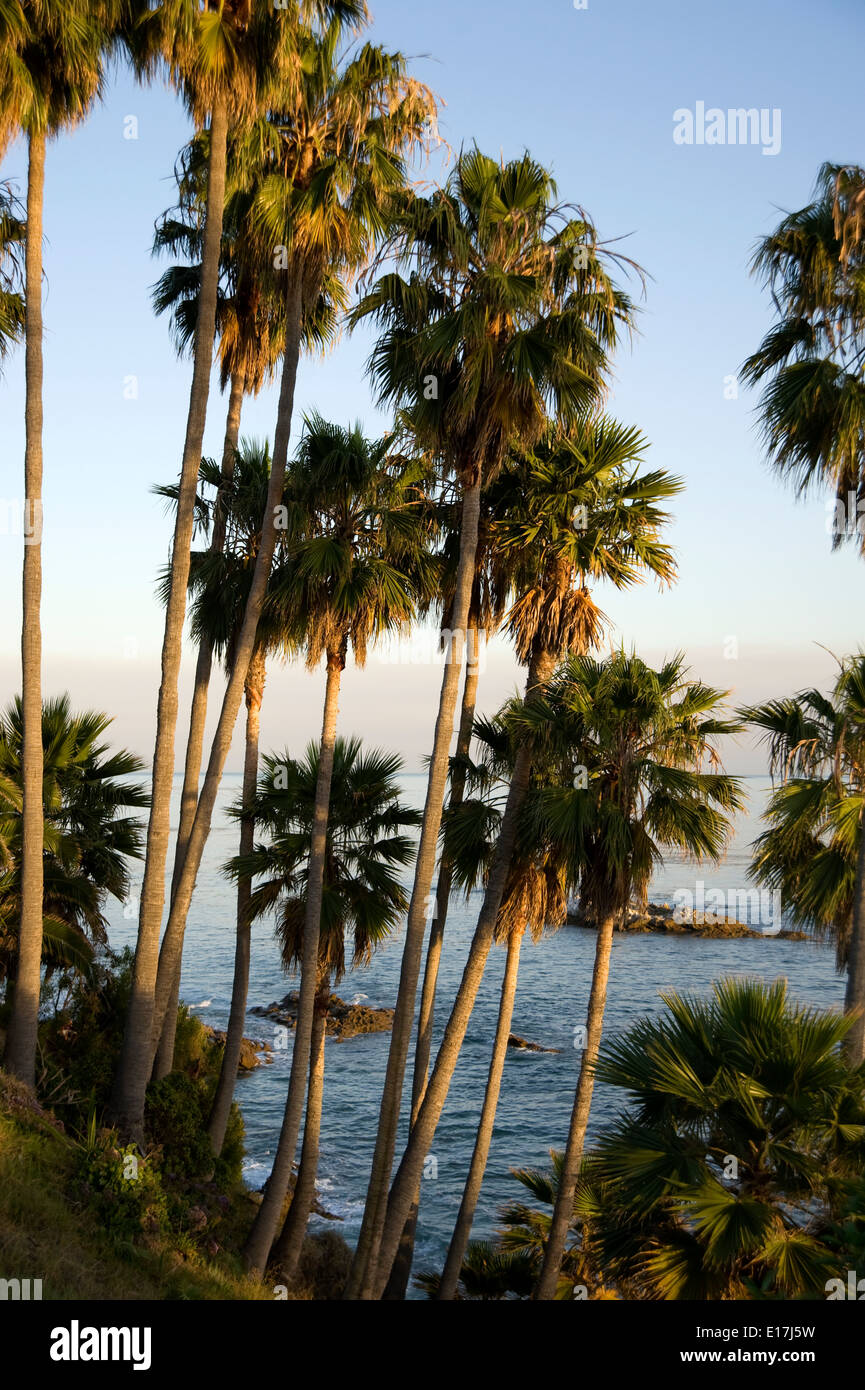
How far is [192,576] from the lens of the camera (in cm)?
1670

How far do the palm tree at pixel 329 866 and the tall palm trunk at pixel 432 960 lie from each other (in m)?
1.06

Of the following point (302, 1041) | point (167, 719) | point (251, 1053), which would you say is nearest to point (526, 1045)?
point (251, 1053)

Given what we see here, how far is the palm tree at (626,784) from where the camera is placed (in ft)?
42.4

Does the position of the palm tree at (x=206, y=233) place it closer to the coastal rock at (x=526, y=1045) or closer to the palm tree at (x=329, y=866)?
the palm tree at (x=329, y=866)

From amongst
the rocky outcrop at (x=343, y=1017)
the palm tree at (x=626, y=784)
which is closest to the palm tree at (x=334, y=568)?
the palm tree at (x=626, y=784)

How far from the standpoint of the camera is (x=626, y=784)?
13203 mm

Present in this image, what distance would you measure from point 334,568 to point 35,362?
16.1 feet

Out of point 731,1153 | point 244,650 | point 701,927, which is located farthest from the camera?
point 701,927

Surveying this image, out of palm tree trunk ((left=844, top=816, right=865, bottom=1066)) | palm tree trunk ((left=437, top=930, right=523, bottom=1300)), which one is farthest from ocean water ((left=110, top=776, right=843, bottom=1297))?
palm tree trunk ((left=437, top=930, right=523, bottom=1300))

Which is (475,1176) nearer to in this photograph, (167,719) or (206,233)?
(167,719)

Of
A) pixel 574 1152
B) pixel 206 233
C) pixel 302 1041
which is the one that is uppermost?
pixel 206 233
